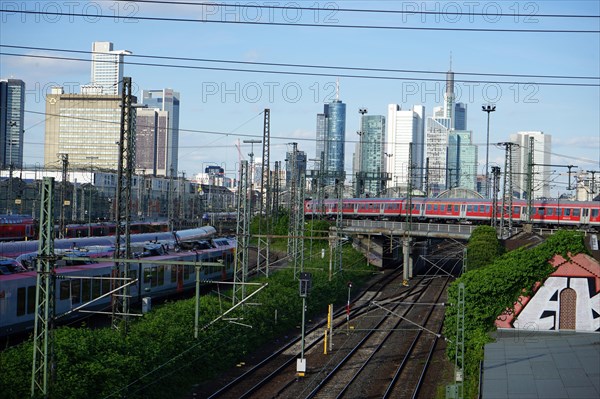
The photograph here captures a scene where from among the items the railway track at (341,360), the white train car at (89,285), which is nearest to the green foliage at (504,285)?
the railway track at (341,360)

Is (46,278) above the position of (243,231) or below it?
below

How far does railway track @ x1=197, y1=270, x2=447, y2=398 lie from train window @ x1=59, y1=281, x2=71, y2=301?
7.31 m

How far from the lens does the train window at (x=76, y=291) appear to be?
89.6 ft

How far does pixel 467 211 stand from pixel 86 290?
37890mm

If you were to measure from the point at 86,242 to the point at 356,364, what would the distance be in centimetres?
1896

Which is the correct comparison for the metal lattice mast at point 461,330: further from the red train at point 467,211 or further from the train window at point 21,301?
the red train at point 467,211

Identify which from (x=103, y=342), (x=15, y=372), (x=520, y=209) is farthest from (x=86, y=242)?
(x=520, y=209)

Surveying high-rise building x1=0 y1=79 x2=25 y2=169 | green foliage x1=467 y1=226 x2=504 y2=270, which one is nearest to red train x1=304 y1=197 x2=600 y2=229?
green foliage x1=467 y1=226 x2=504 y2=270

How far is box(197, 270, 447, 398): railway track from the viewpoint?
2220cm

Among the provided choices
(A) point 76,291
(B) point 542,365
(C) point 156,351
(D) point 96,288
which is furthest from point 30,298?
(B) point 542,365

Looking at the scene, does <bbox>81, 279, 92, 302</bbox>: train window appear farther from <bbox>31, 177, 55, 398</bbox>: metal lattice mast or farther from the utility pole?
<bbox>31, 177, 55, 398</bbox>: metal lattice mast

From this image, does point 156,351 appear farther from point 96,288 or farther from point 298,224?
point 298,224

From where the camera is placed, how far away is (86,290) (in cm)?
2819

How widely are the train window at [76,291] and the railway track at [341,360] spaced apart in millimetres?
7257
